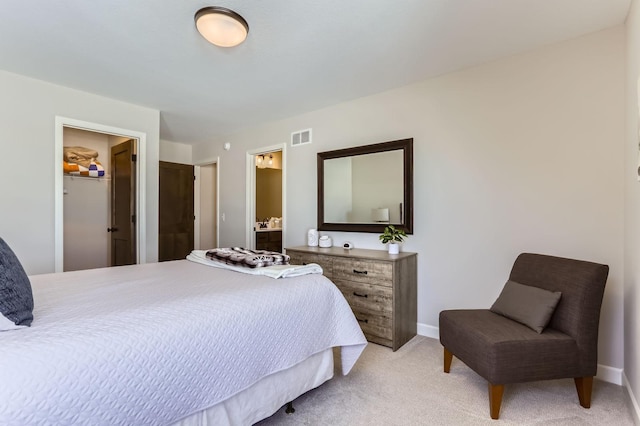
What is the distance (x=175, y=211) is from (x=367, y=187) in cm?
330

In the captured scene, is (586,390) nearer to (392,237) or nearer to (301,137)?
(392,237)

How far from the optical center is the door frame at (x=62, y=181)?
321 cm

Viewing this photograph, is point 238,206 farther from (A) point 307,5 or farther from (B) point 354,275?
(A) point 307,5

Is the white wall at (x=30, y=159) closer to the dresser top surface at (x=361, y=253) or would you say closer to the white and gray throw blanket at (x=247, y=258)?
the white and gray throw blanket at (x=247, y=258)

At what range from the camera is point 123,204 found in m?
4.19

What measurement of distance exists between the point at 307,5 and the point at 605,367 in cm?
323

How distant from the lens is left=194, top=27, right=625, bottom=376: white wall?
7.36 feet

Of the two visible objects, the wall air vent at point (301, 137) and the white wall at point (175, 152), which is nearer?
the wall air vent at point (301, 137)

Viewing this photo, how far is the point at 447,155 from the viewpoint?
2.95m

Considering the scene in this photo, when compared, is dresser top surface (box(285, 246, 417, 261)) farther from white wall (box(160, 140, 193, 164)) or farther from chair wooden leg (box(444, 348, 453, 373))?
white wall (box(160, 140, 193, 164))

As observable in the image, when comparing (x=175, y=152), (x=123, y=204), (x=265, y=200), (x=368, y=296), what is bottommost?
(x=368, y=296)

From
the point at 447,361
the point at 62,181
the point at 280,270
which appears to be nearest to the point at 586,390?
the point at 447,361

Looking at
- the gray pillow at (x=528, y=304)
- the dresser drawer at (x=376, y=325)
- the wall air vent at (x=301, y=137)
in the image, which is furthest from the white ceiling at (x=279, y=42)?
the dresser drawer at (x=376, y=325)

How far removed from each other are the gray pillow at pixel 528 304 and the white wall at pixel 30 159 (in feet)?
13.7
